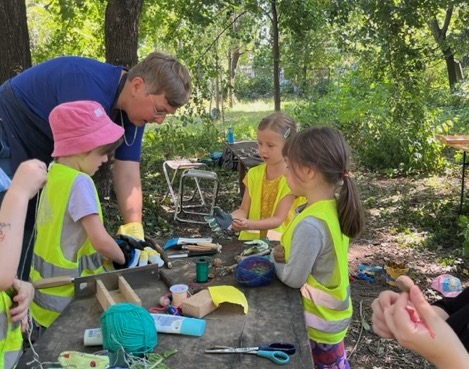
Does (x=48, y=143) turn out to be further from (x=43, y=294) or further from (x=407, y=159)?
(x=407, y=159)

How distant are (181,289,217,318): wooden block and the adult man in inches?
29.6

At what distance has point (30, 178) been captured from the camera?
51.6 inches

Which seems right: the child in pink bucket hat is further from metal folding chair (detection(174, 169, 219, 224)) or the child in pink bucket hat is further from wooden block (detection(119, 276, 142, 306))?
metal folding chair (detection(174, 169, 219, 224))

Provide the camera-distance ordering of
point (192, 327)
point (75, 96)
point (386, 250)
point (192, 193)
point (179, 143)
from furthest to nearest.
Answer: point (179, 143)
point (192, 193)
point (386, 250)
point (75, 96)
point (192, 327)

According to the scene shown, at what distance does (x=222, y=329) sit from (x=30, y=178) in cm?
71

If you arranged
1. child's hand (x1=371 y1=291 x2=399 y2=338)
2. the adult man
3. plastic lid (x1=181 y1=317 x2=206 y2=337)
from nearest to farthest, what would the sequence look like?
child's hand (x1=371 y1=291 x2=399 y2=338) < plastic lid (x1=181 y1=317 x2=206 y2=337) < the adult man

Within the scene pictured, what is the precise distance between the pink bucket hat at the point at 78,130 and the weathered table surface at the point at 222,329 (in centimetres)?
55

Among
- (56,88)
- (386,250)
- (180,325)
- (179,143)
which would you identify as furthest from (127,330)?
(179,143)

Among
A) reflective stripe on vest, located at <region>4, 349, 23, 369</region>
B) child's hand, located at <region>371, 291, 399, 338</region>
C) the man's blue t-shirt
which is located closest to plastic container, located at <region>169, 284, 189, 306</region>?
reflective stripe on vest, located at <region>4, 349, 23, 369</region>

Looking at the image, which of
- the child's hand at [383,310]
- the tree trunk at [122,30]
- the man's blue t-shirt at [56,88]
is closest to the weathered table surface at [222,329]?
the child's hand at [383,310]

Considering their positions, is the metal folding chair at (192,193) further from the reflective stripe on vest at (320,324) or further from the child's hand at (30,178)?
the child's hand at (30,178)

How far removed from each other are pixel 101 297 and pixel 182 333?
0.35m

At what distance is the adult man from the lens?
2.21 meters

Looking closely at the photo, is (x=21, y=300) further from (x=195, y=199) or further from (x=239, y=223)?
(x=195, y=199)
